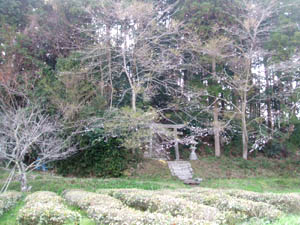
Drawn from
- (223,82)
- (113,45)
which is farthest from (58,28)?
(223,82)

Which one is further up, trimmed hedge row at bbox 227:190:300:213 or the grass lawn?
trimmed hedge row at bbox 227:190:300:213

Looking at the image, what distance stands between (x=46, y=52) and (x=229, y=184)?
32.6ft

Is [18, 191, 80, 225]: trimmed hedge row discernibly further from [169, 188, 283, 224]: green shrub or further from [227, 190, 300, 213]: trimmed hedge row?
[227, 190, 300, 213]: trimmed hedge row

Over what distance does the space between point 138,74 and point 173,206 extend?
8.89m

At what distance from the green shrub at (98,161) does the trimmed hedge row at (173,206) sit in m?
5.22

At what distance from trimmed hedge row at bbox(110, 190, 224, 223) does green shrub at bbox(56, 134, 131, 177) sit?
5217 mm

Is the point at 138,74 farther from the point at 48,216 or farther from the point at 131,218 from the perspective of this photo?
the point at 131,218

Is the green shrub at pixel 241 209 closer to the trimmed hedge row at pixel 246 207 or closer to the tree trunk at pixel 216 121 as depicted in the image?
the trimmed hedge row at pixel 246 207

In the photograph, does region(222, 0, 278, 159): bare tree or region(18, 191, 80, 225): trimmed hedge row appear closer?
region(18, 191, 80, 225): trimmed hedge row

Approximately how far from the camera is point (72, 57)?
12250 millimetres

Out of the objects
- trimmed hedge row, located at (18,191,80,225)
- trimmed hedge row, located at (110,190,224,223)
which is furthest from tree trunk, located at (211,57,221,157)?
trimmed hedge row, located at (18,191,80,225)

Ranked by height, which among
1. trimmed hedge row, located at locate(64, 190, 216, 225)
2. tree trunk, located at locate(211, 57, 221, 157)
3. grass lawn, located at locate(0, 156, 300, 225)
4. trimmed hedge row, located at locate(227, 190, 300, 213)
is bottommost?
grass lawn, located at locate(0, 156, 300, 225)

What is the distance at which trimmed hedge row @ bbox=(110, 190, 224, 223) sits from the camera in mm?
3730

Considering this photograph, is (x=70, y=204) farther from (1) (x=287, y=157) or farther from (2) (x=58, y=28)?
(1) (x=287, y=157)
